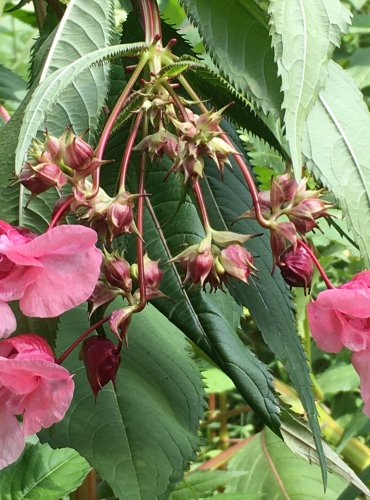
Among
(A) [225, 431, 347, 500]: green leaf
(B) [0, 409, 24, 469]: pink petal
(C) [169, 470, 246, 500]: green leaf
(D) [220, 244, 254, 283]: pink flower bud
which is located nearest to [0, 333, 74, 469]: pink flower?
(B) [0, 409, 24, 469]: pink petal

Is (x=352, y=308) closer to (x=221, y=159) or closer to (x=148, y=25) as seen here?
(x=221, y=159)

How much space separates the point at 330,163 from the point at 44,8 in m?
0.38

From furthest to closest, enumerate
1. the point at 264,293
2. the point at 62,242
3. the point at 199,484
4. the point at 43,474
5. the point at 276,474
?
the point at 276,474 → the point at 199,484 → the point at 43,474 → the point at 264,293 → the point at 62,242

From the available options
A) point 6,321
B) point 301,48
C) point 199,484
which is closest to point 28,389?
point 6,321

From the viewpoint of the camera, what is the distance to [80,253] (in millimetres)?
443

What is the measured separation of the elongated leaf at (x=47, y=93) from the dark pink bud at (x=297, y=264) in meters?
0.16

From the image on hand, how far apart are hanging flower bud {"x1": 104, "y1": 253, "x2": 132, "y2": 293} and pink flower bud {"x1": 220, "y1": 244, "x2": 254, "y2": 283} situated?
5 centimetres

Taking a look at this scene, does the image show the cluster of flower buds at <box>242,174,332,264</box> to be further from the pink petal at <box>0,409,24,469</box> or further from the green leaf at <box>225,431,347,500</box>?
the green leaf at <box>225,431,347,500</box>

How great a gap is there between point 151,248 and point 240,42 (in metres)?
0.15

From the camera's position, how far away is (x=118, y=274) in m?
0.47

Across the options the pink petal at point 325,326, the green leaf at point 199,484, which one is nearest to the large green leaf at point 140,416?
the pink petal at point 325,326

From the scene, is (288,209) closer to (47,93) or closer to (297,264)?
(297,264)

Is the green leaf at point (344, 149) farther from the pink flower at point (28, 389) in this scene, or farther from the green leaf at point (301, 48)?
the pink flower at point (28, 389)

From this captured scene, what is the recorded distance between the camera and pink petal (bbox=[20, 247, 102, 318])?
444 millimetres
